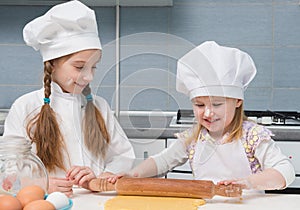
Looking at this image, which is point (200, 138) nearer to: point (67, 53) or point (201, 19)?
point (67, 53)

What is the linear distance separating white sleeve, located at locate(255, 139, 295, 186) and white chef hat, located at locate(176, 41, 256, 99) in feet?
0.46

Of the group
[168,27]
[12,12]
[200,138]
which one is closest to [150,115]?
[200,138]

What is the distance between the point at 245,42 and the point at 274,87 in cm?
24

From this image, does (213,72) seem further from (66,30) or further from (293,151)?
(293,151)

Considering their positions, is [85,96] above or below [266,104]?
above

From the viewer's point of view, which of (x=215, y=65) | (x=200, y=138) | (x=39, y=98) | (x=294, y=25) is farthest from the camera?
(x=294, y=25)

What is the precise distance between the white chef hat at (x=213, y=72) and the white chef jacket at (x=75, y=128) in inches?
8.3

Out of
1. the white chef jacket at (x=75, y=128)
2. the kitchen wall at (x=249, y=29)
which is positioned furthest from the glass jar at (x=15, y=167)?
the kitchen wall at (x=249, y=29)

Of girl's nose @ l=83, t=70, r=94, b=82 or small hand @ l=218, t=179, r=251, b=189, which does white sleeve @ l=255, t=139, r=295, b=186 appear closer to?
small hand @ l=218, t=179, r=251, b=189

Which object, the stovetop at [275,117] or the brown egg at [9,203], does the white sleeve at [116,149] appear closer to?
the brown egg at [9,203]

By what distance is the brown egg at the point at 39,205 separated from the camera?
0.83 metres

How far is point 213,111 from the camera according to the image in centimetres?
124

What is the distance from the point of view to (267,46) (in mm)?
2449

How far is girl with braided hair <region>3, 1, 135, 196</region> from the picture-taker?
1.33 meters
